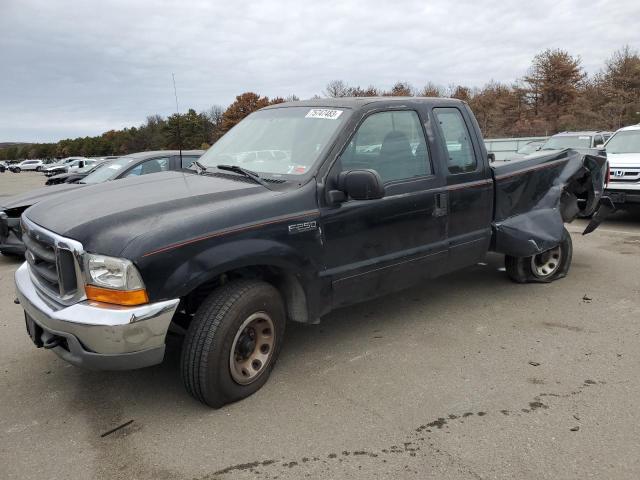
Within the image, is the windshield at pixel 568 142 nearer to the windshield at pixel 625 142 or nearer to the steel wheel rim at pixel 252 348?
the windshield at pixel 625 142

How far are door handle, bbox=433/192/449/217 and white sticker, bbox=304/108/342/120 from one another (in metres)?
1.10

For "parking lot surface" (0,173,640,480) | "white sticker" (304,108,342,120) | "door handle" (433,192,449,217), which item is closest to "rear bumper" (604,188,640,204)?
"parking lot surface" (0,173,640,480)

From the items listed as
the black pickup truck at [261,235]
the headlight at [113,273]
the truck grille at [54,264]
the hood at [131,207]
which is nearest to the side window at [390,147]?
the black pickup truck at [261,235]

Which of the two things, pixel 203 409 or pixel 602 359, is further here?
pixel 602 359

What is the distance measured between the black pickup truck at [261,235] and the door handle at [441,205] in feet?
0.04

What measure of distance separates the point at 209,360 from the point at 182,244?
0.71m

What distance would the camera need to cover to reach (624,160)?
9.34 meters

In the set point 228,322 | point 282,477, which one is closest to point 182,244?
point 228,322

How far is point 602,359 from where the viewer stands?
380 cm

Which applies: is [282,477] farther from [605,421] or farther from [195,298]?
[605,421]

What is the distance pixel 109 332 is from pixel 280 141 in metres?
1.97

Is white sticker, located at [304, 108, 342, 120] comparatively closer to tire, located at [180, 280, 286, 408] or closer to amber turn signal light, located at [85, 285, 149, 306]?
tire, located at [180, 280, 286, 408]

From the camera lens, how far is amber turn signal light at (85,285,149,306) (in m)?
2.74

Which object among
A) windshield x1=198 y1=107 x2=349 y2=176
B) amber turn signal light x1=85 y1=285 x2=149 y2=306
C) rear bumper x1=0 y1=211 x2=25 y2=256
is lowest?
rear bumper x1=0 y1=211 x2=25 y2=256
